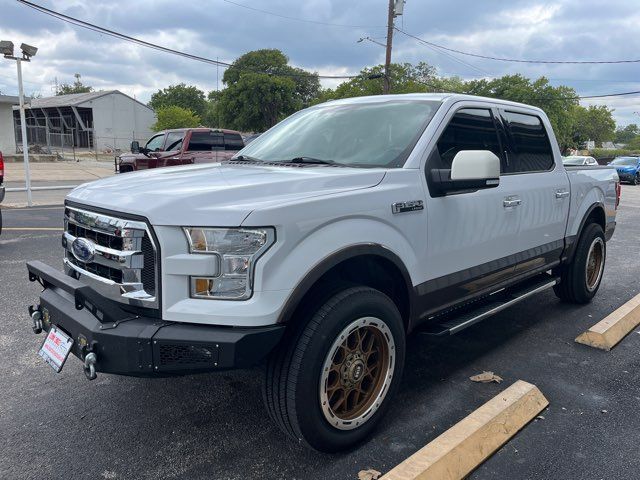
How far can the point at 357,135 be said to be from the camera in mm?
3615

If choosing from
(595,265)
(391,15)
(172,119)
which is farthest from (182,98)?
(595,265)

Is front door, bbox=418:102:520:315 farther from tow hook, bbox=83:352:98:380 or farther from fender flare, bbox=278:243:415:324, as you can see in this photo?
→ tow hook, bbox=83:352:98:380

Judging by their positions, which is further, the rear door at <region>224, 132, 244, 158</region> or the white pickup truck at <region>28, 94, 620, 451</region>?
the rear door at <region>224, 132, 244, 158</region>

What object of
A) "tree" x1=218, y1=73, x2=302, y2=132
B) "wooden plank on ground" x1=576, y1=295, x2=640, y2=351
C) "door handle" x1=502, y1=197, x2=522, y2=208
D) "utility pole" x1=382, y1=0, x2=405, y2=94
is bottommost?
"wooden plank on ground" x1=576, y1=295, x2=640, y2=351

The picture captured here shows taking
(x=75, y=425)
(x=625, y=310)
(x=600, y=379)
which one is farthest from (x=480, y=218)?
(x=75, y=425)

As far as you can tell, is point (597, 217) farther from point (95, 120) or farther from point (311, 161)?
point (95, 120)

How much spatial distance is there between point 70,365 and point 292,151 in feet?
7.33

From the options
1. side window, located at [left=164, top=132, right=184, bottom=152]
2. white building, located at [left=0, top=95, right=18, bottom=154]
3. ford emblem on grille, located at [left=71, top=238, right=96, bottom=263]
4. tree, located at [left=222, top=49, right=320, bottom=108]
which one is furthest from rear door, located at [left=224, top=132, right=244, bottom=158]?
tree, located at [left=222, top=49, right=320, bottom=108]

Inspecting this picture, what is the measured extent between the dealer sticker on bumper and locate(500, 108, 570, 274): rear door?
312 centimetres

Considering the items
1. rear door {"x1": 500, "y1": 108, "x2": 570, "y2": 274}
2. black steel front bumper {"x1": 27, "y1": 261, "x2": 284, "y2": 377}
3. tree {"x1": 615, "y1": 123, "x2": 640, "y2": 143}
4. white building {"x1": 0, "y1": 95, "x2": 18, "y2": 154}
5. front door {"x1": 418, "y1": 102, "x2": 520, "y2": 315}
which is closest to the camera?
black steel front bumper {"x1": 27, "y1": 261, "x2": 284, "y2": 377}

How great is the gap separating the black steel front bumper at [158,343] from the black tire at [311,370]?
0.56ft

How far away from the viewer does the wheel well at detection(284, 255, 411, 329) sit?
104 inches

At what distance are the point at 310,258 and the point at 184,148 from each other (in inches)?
448

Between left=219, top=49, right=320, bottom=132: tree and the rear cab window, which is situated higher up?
left=219, top=49, right=320, bottom=132: tree
